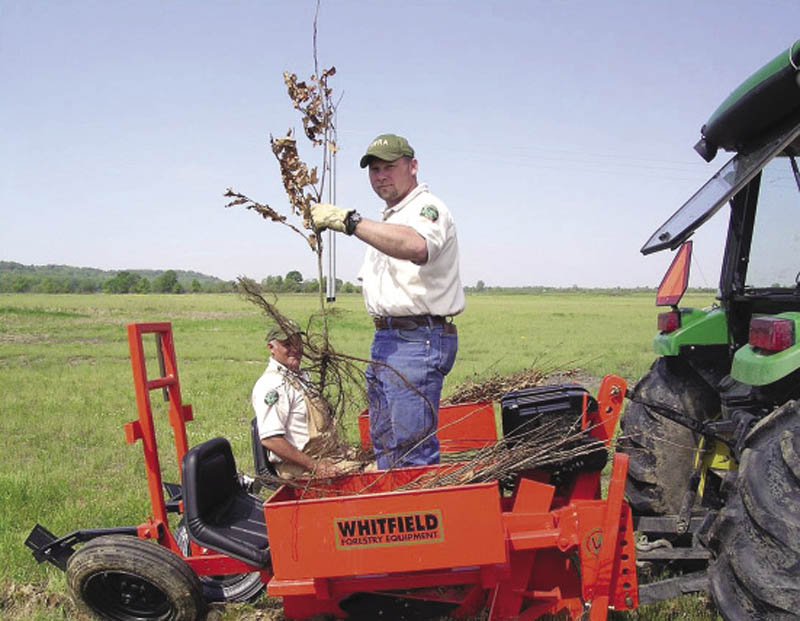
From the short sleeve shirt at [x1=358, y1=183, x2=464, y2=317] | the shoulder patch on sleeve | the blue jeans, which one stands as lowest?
the blue jeans

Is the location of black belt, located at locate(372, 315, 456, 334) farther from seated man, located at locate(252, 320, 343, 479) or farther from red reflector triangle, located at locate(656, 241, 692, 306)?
red reflector triangle, located at locate(656, 241, 692, 306)

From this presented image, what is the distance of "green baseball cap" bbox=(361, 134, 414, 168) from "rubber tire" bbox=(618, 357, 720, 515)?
1.79m

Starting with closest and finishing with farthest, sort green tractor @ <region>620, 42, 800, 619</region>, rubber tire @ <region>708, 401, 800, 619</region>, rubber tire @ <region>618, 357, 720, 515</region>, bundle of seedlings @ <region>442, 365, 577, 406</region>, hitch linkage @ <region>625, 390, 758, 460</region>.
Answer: rubber tire @ <region>708, 401, 800, 619</region> < green tractor @ <region>620, 42, 800, 619</region> < hitch linkage @ <region>625, 390, 758, 460</region> < rubber tire @ <region>618, 357, 720, 515</region> < bundle of seedlings @ <region>442, 365, 577, 406</region>

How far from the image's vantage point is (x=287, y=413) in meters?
4.20

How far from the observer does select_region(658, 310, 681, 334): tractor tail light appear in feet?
13.0

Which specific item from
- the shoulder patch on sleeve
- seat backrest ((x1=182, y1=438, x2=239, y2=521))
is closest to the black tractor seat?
seat backrest ((x1=182, y1=438, x2=239, y2=521))

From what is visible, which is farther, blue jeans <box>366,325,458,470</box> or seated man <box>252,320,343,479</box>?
seated man <box>252,320,343,479</box>

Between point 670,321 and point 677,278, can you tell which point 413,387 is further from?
point 677,278

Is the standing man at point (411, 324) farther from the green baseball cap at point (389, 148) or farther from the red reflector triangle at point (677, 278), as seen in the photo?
the red reflector triangle at point (677, 278)

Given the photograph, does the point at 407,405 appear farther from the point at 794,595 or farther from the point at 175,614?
the point at 794,595

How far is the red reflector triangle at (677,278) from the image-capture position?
13.1 ft

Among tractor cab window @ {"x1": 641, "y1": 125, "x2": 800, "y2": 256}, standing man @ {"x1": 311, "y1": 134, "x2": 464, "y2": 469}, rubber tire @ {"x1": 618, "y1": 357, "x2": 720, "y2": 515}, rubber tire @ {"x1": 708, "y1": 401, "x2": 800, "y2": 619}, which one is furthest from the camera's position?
rubber tire @ {"x1": 618, "y1": 357, "x2": 720, "y2": 515}

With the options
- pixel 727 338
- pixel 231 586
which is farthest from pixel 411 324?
pixel 231 586

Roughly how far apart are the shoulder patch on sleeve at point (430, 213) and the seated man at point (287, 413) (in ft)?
2.95
